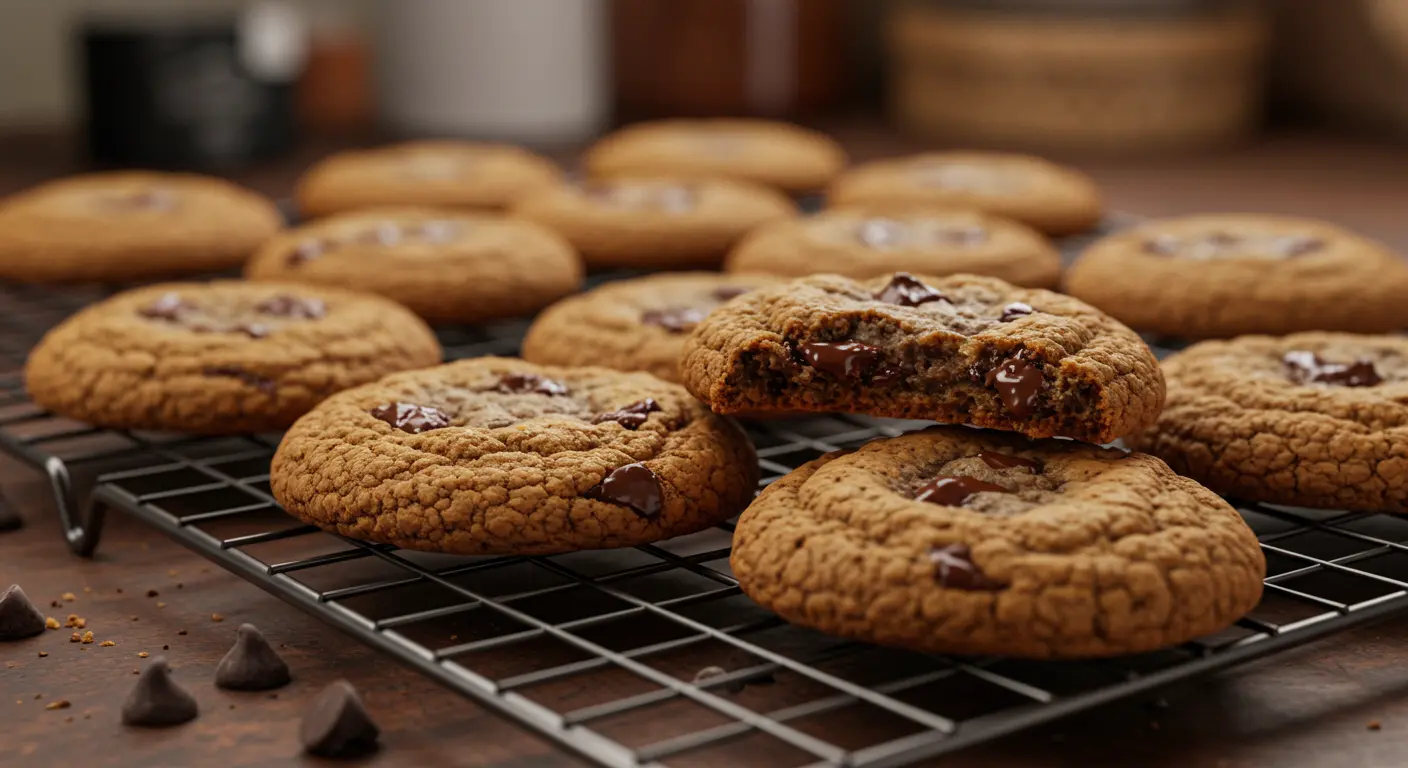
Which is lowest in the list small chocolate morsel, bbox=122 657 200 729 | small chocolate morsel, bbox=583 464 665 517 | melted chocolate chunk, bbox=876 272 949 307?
small chocolate morsel, bbox=122 657 200 729

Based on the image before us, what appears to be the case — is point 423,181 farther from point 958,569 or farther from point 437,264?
point 958,569

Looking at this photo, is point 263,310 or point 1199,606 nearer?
point 1199,606

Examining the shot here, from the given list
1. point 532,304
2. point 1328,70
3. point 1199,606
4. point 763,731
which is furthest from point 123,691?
point 1328,70

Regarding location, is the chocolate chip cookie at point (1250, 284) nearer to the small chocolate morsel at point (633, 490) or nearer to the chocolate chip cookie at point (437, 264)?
the chocolate chip cookie at point (437, 264)

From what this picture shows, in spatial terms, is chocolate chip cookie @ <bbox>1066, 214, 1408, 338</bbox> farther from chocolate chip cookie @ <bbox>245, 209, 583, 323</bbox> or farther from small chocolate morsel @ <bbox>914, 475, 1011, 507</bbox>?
small chocolate morsel @ <bbox>914, 475, 1011, 507</bbox>

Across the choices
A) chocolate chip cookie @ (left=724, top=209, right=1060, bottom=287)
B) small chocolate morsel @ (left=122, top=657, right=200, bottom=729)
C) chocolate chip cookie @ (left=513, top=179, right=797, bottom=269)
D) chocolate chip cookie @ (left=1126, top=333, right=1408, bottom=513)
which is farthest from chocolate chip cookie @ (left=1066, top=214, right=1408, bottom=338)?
small chocolate morsel @ (left=122, top=657, right=200, bottom=729)

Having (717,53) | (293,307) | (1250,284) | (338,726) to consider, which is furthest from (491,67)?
(338,726)

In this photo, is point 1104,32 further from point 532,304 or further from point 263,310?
point 263,310
